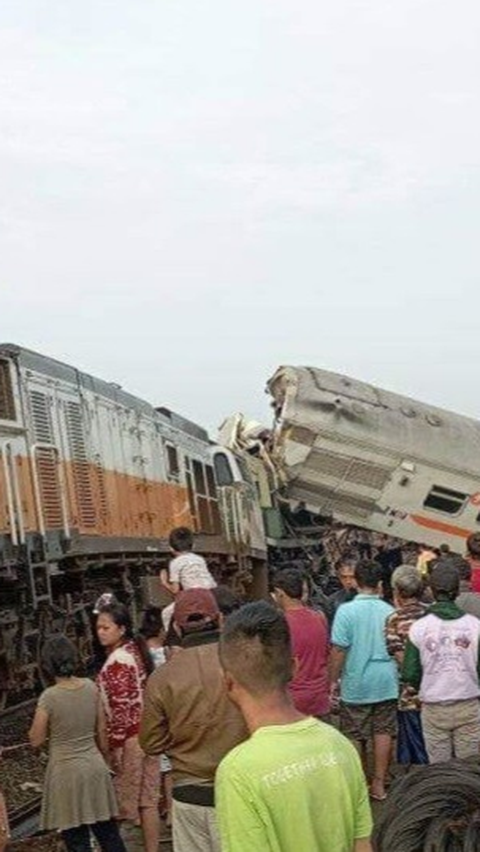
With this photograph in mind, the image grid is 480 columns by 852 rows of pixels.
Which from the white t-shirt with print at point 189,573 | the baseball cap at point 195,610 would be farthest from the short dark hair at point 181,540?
the baseball cap at point 195,610

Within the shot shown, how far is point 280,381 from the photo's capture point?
2805 centimetres

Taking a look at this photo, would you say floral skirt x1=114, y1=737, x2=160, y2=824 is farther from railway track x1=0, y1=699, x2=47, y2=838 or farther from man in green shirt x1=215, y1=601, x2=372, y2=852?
man in green shirt x1=215, y1=601, x2=372, y2=852

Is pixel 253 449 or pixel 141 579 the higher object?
pixel 253 449

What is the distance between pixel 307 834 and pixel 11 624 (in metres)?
11.0

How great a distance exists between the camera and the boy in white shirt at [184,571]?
988cm

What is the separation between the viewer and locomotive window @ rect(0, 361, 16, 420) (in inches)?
581

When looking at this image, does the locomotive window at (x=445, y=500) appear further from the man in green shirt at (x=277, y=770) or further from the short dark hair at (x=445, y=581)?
the man in green shirt at (x=277, y=770)

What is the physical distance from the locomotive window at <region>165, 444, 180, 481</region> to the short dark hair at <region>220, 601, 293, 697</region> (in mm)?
18660

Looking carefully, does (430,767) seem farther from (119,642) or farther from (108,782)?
(119,642)

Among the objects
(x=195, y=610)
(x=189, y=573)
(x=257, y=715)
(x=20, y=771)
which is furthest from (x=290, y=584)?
(x=257, y=715)

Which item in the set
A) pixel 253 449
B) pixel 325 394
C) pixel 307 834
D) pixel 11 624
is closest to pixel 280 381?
pixel 325 394

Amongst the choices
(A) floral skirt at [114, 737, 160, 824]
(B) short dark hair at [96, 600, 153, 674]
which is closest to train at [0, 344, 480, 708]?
(B) short dark hair at [96, 600, 153, 674]

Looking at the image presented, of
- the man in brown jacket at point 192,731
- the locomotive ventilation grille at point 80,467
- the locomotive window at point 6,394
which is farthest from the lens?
the locomotive ventilation grille at point 80,467

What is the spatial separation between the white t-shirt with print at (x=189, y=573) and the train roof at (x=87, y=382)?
17.4 ft
